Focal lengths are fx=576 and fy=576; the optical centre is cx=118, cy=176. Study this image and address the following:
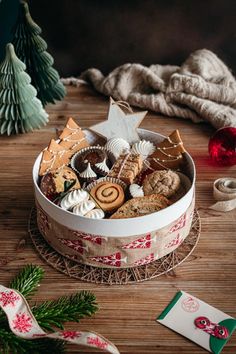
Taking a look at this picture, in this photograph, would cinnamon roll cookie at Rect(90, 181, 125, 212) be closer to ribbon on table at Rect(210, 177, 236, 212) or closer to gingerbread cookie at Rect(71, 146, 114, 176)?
gingerbread cookie at Rect(71, 146, 114, 176)

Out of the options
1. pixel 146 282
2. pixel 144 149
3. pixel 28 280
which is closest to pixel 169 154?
pixel 144 149

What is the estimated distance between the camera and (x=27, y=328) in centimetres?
95

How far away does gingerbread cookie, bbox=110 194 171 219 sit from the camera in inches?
41.9

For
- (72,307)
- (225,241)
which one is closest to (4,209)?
(72,307)

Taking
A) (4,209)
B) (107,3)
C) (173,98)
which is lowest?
(4,209)

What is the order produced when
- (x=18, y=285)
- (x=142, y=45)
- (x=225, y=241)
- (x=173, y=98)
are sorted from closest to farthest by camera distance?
1. (x=18, y=285)
2. (x=225, y=241)
3. (x=173, y=98)
4. (x=142, y=45)

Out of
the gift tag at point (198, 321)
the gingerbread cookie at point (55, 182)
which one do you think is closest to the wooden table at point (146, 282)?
the gift tag at point (198, 321)

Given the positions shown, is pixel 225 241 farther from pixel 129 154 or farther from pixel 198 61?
pixel 198 61

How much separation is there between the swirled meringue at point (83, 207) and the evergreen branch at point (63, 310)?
15 cm

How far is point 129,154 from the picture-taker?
1.20 meters

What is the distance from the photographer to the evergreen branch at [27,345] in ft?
3.04

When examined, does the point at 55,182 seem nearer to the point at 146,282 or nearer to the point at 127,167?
the point at 127,167

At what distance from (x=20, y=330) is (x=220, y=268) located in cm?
40

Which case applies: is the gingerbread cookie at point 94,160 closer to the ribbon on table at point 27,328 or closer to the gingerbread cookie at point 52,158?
the gingerbread cookie at point 52,158
